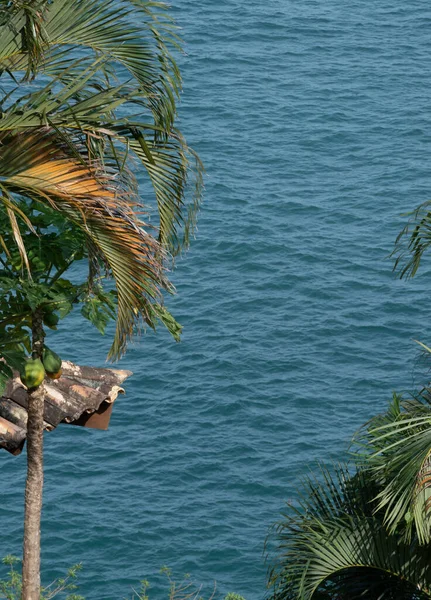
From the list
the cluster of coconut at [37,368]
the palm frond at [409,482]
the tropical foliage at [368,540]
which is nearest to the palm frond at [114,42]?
the cluster of coconut at [37,368]

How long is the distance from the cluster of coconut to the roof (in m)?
1.56

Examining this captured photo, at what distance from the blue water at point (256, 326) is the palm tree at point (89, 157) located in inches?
822

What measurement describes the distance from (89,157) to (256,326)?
3562cm

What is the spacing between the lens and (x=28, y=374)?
8.55 m

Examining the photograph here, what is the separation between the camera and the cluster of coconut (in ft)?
28.1

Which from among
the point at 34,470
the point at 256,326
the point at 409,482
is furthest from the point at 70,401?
the point at 256,326

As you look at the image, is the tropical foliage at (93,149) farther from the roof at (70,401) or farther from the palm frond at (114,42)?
the roof at (70,401)

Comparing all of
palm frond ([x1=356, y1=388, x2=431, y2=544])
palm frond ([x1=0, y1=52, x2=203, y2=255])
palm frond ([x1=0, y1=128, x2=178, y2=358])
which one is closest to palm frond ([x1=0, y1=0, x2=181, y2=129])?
palm frond ([x1=0, y1=52, x2=203, y2=255])

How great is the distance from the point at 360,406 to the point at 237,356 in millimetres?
5116

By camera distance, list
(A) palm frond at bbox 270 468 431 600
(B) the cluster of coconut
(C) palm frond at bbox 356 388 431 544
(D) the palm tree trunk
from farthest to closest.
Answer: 1. (A) palm frond at bbox 270 468 431 600
2. (C) palm frond at bbox 356 388 431 544
3. (D) the palm tree trunk
4. (B) the cluster of coconut

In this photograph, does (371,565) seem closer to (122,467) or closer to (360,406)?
(122,467)

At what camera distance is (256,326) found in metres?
43.8

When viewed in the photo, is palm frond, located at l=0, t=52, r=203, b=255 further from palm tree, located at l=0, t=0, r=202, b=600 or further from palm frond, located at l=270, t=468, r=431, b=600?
palm frond, located at l=270, t=468, r=431, b=600

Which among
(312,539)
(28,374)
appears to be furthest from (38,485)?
(312,539)
